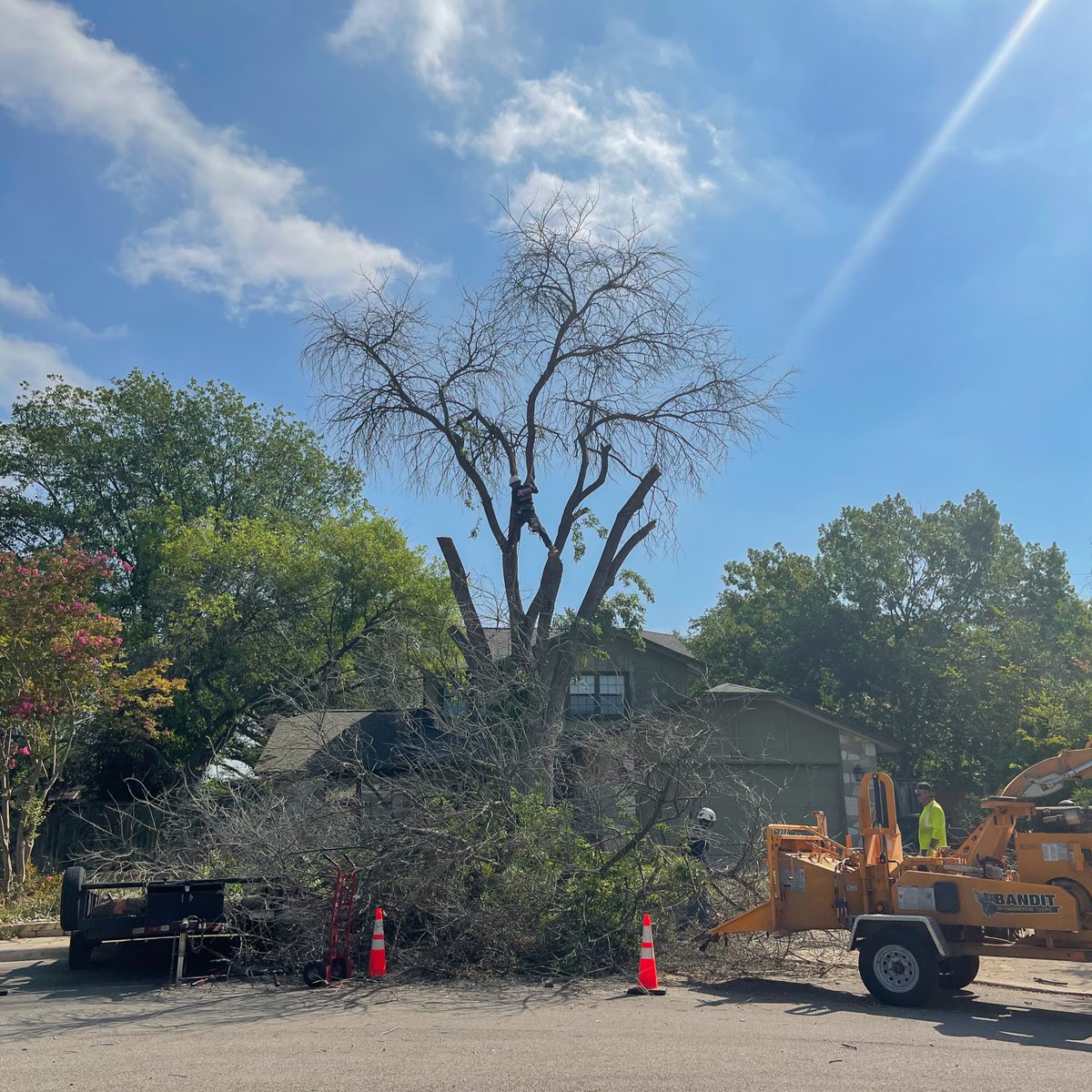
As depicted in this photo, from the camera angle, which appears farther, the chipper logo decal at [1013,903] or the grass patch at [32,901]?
the grass patch at [32,901]

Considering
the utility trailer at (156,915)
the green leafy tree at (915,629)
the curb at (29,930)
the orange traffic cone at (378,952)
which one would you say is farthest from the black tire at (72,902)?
the green leafy tree at (915,629)

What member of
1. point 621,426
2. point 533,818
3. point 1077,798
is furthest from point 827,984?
point 621,426

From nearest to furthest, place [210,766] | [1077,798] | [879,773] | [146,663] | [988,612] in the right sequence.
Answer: [879,773] < [1077,798] < [146,663] < [210,766] < [988,612]

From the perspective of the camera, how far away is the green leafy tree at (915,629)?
29688 mm

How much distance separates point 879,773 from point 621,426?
28.4ft

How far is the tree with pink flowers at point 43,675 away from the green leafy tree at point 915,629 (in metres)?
22.0

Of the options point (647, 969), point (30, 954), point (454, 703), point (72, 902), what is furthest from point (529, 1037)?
point (30, 954)

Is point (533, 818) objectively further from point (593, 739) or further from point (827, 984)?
point (827, 984)

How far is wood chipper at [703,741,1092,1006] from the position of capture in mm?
9188

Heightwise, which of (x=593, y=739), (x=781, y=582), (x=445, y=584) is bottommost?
(x=593, y=739)

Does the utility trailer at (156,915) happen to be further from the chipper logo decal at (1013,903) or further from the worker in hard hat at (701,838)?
the chipper logo decal at (1013,903)

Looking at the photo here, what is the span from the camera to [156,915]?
11.0 metres

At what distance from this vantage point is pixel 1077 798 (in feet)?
48.2

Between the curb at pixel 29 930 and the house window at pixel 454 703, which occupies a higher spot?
the house window at pixel 454 703
